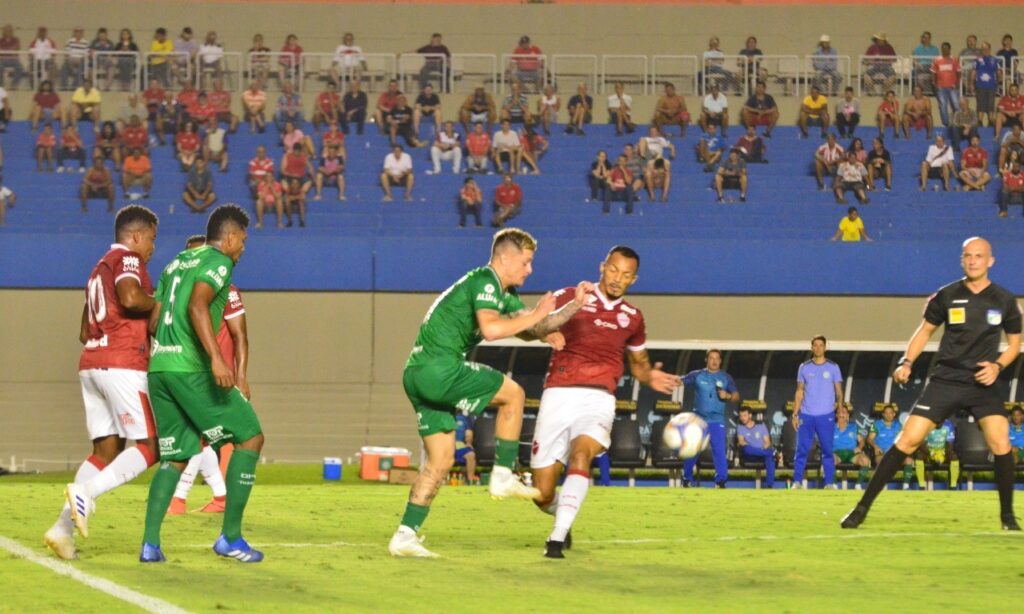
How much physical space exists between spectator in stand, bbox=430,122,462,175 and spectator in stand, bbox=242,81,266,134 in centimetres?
398

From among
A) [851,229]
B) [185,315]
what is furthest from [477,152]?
[185,315]

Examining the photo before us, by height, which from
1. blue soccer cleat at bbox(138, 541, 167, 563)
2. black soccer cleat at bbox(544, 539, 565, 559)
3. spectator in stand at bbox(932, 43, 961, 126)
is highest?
spectator in stand at bbox(932, 43, 961, 126)

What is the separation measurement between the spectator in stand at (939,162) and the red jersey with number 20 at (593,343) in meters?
23.8

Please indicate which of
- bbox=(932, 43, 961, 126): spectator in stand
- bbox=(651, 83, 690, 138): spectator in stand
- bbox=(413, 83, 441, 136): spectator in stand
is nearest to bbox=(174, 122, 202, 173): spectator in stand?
bbox=(413, 83, 441, 136): spectator in stand

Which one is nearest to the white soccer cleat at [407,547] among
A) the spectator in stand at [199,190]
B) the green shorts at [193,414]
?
the green shorts at [193,414]

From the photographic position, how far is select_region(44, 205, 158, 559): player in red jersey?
10469mm

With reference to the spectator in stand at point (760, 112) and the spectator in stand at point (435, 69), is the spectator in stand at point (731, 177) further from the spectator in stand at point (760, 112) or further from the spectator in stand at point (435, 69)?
the spectator in stand at point (435, 69)

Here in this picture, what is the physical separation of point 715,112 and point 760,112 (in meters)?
0.96

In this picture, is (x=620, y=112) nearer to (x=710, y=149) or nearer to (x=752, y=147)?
(x=710, y=149)

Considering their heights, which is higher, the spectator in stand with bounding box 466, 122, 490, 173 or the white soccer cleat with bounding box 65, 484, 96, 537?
the spectator in stand with bounding box 466, 122, 490, 173

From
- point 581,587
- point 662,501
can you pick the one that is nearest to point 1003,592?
point 581,587

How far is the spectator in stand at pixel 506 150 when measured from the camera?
33.2 m

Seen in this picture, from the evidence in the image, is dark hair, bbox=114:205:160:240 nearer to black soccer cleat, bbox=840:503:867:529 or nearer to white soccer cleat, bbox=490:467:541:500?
white soccer cleat, bbox=490:467:541:500

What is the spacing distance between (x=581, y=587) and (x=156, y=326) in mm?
3255
